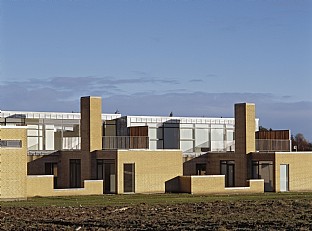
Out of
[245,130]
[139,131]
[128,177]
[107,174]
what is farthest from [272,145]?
[107,174]

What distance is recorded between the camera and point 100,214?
24.8 m

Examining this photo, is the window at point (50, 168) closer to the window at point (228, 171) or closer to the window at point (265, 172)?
the window at point (228, 171)

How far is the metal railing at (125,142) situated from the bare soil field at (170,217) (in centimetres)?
1751

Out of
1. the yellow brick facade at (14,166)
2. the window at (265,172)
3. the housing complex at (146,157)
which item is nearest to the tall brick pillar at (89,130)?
the housing complex at (146,157)

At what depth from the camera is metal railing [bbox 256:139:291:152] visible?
50781mm

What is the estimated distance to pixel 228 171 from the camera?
50.0 metres

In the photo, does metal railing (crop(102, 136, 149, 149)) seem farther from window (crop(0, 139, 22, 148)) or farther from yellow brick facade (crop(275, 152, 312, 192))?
window (crop(0, 139, 22, 148))

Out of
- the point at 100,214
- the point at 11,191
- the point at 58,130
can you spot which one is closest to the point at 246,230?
the point at 100,214

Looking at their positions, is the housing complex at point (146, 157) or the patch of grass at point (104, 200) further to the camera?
the housing complex at point (146, 157)

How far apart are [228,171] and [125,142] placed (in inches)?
326

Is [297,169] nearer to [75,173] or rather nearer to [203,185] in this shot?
[203,185]

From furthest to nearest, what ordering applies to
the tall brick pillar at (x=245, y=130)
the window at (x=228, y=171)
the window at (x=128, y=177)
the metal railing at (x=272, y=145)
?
the metal railing at (x=272, y=145), the window at (x=228, y=171), the tall brick pillar at (x=245, y=130), the window at (x=128, y=177)

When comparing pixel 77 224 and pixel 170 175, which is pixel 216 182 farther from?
pixel 77 224

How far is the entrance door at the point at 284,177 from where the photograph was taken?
4799 cm
